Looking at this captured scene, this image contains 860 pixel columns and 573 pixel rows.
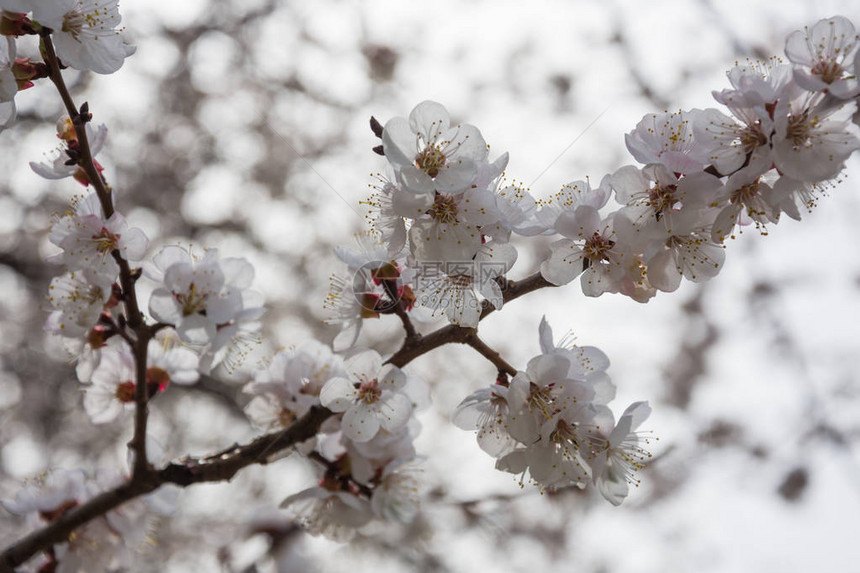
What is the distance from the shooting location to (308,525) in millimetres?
1814

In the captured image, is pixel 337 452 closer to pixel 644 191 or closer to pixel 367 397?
pixel 367 397

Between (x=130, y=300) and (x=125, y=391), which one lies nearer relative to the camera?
(x=130, y=300)

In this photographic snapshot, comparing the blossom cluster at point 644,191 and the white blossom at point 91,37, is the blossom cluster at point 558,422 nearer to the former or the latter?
the blossom cluster at point 644,191

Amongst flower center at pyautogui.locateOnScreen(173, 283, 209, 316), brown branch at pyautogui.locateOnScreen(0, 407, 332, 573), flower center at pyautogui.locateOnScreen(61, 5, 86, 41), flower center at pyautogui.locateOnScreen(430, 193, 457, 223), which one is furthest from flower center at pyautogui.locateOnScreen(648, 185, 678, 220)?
flower center at pyautogui.locateOnScreen(61, 5, 86, 41)

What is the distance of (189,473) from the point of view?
5.00 feet

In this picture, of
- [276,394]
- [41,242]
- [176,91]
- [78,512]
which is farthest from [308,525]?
[176,91]

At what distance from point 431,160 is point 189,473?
0.90 meters

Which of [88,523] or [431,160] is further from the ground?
[431,160]

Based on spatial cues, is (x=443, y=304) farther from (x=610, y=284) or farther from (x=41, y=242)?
(x=41, y=242)

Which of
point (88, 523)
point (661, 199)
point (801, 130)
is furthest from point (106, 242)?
point (801, 130)

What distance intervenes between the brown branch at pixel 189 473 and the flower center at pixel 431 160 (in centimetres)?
62

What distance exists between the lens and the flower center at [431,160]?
1.33 m

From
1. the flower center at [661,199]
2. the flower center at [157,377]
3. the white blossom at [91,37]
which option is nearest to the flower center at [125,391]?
the flower center at [157,377]

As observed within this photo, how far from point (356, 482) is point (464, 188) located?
90 centimetres
